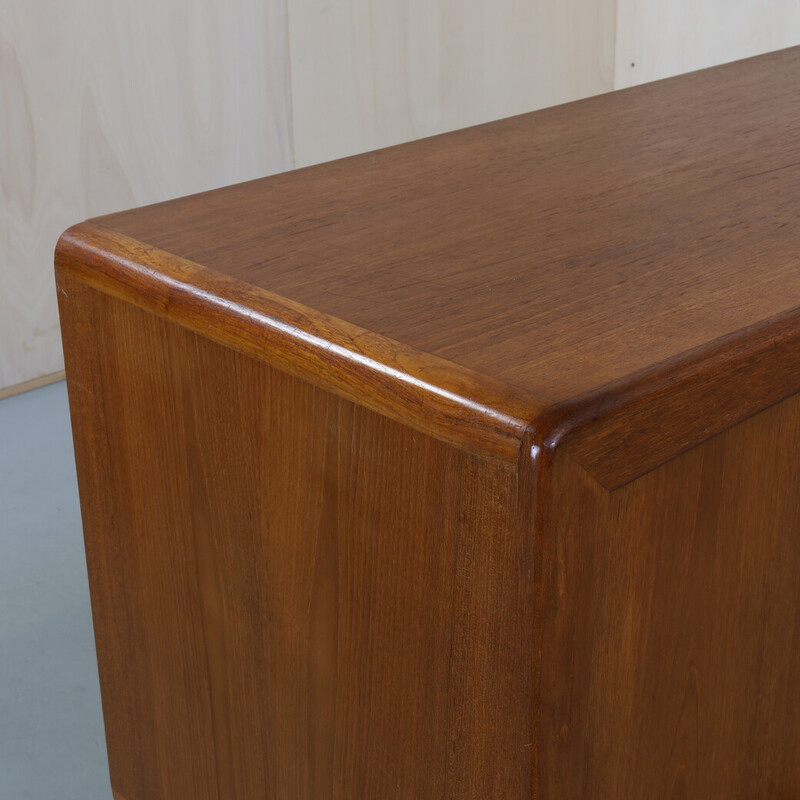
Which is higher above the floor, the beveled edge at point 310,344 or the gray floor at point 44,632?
the beveled edge at point 310,344

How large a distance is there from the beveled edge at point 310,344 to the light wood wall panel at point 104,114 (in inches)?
46.8

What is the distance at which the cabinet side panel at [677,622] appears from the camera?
63cm

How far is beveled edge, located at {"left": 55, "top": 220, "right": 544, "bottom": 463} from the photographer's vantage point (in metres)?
0.60

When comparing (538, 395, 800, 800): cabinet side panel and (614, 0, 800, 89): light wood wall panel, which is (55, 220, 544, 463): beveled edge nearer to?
(538, 395, 800, 800): cabinet side panel

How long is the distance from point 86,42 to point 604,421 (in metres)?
1.63

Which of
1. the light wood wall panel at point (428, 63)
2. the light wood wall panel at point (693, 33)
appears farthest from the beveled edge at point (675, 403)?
the light wood wall panel at point (693, 33)

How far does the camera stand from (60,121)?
6.50 ft

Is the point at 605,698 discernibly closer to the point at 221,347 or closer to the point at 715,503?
the point at 715,503

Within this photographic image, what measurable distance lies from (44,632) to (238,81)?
3.93ft

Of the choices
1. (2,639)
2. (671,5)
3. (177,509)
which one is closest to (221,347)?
(177,509)

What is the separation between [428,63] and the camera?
2578 mm

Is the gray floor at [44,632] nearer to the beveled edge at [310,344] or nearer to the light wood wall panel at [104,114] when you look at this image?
the light wood wall panel at [104,114]

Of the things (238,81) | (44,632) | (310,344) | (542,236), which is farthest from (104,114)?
(310,344)

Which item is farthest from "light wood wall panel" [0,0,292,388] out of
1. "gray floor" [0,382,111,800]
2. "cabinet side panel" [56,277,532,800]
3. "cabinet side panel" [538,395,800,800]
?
"cabinet side panel" [538,395,800,800]
